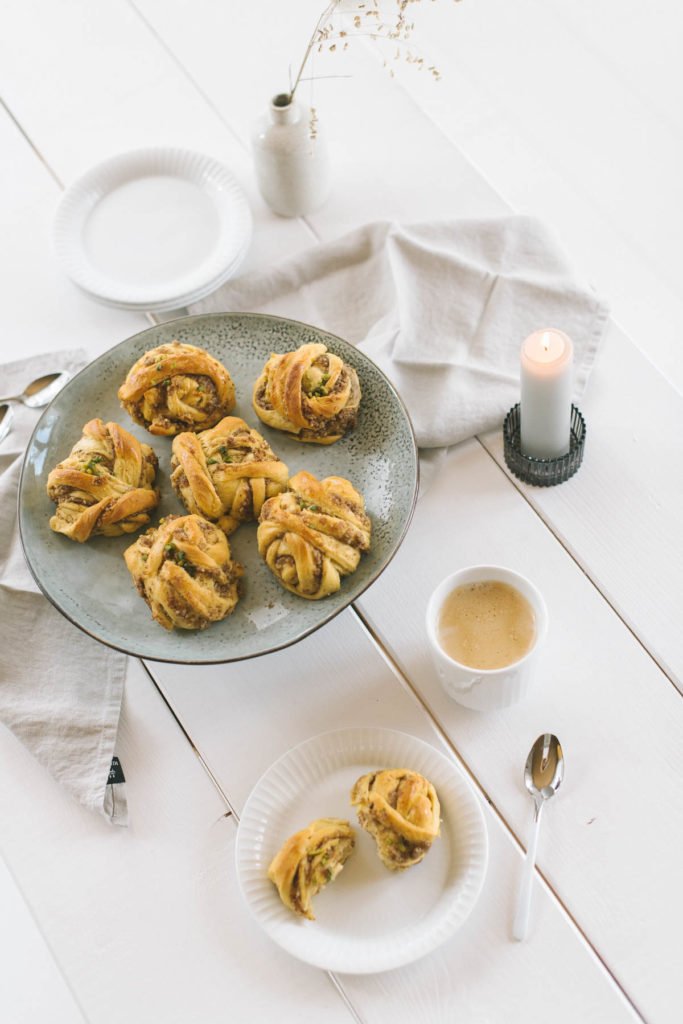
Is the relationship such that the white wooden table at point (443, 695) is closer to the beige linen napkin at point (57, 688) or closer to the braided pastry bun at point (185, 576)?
the beige linen napkin at point (57, 688)

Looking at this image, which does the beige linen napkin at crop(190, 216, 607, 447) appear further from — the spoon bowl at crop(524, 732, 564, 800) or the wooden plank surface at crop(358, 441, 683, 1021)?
the spoon bowl at crop(524, 732, 564, 800)

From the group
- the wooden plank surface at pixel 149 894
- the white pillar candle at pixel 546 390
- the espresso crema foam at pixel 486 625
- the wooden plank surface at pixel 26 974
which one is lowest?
the wooden plank surface at pixel 26 974

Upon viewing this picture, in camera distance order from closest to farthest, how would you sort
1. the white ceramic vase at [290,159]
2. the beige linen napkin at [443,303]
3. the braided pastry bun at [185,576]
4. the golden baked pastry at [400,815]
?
the golden baked pastry at [400,815] < the braided pastry bun at [185,576] < the beige linen napkin at [443,303] < the white ceramic vase at [290,159]

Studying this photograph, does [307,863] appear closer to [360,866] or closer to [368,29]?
[360,866]

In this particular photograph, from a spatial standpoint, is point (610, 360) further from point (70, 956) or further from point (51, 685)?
point (70, 956)

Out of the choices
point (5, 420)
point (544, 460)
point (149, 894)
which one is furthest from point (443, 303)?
point (149, 894)

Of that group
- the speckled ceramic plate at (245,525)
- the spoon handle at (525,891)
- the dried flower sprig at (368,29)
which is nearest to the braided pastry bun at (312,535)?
the speckled ceramic plate at (245,525)

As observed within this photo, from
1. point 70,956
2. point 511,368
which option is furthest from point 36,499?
point 511,368

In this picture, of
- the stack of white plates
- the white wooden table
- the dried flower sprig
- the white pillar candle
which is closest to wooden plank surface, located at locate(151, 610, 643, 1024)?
the white wooden table
